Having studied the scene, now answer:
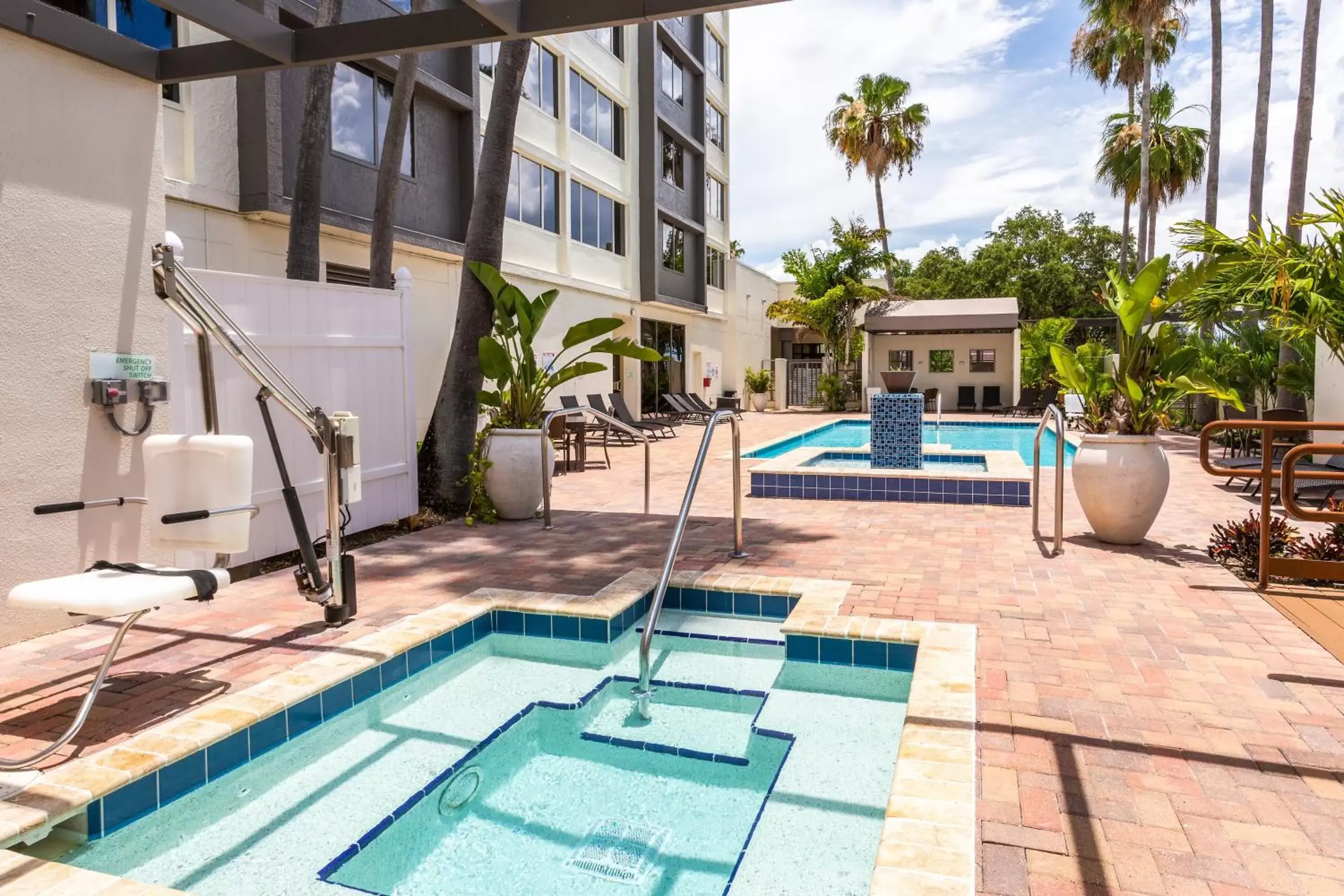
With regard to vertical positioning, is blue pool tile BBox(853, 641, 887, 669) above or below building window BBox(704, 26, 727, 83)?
below

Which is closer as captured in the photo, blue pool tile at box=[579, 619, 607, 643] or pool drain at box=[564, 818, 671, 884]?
pool drain at box=[564, 818, 671, 884]

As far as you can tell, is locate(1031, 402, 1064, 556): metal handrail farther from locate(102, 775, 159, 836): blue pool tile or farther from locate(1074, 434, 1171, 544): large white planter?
locate(102, 775, 159, 836): blue pool tile

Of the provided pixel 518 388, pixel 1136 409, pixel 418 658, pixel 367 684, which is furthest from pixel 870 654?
pixel 518 388

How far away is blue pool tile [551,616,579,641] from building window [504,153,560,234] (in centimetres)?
1292

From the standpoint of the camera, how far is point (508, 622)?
482 centimetres

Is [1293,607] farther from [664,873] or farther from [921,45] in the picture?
[921,45]

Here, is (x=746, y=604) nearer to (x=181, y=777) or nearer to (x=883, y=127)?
(x=181, y=777)

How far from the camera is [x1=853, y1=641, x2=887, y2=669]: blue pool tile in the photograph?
4.21 meters

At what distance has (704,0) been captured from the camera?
3828 millimetres

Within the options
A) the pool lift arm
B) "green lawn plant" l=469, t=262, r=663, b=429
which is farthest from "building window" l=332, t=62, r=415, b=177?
the pool lift arm

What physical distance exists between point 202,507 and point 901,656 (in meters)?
3.30

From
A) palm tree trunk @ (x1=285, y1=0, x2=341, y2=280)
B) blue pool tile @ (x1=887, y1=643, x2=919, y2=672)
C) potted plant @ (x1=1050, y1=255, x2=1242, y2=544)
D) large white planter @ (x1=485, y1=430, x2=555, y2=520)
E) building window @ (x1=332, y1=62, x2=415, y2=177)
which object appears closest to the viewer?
blue pool tile @ (x1=887, y1=643, x2=919, y2=672)

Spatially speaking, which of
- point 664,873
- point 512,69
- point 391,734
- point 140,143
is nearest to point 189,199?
point 512,69

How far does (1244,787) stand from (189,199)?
1094cm
